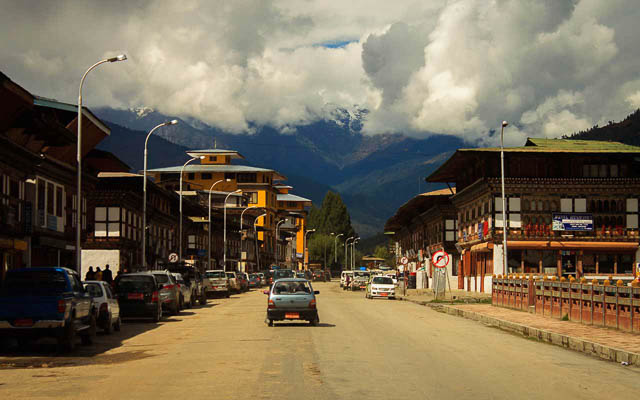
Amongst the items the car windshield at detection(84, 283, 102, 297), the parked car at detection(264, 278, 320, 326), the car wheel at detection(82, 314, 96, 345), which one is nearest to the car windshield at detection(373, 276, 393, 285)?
the parked car at detection(264, 278, 320, 326)

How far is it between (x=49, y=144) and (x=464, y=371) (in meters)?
33.5

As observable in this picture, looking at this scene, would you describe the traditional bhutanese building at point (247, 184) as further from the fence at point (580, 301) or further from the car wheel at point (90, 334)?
the car wheel at point (90, 334)

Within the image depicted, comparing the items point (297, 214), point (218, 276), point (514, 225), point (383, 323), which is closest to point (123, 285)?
point (383, 323)

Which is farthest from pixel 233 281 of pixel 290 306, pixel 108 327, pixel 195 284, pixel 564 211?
pixel 108 327

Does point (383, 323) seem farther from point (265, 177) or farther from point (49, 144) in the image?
point (265, 177)

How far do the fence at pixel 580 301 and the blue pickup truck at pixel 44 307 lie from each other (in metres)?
14.2

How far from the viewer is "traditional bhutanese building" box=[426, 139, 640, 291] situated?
208ft

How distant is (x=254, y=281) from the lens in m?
88.0

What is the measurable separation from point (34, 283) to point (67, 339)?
189 centimetres

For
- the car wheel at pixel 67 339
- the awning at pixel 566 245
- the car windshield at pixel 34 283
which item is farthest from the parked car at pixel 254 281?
the car wheel at pixel 67 339

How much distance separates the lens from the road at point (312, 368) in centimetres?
1215

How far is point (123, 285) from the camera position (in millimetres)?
30656

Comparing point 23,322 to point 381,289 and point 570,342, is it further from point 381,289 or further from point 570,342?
point 381,289

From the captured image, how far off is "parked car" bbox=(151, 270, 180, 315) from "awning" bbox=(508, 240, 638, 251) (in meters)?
34.3
